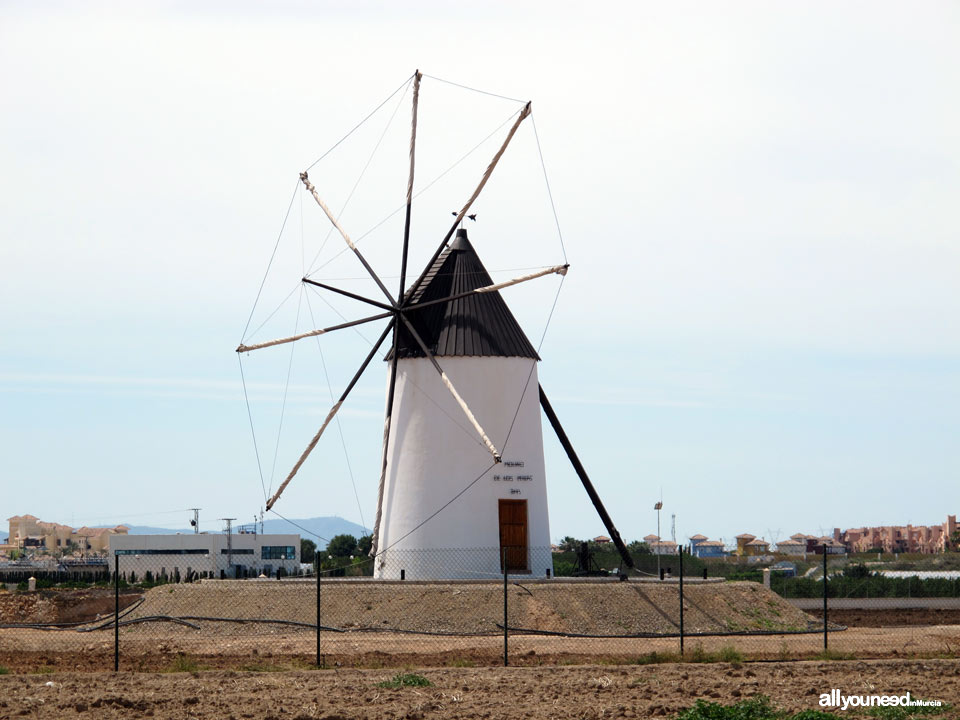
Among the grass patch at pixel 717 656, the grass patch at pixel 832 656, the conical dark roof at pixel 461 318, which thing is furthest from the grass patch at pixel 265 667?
the conical dark roof at pixel 461 318

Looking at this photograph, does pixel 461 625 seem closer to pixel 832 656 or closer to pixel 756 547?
pixel 832 656

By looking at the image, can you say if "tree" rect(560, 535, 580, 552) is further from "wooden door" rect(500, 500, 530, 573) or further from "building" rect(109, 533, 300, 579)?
"wooden door" rect(500, 500, 530, 573)

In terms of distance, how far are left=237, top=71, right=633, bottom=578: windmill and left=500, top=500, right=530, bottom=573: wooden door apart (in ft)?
0.08

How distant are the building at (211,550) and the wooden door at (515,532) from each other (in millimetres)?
45199

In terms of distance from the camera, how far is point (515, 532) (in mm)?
33031

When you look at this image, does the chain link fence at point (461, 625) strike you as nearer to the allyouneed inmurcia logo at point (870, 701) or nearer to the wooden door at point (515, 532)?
the wooden door at point (515, 532)

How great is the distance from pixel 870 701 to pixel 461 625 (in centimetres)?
1257

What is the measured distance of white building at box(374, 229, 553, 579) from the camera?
3253 centimetres

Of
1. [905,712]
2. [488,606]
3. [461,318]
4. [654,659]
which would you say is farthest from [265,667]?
[461,318]

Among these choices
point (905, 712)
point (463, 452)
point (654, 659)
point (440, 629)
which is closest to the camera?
point (905, 712)

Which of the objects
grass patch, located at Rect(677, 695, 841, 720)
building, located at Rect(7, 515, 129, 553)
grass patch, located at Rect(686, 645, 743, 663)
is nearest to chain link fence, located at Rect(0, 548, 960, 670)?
grass patch, located at Rect(686, 645, 743, 663)

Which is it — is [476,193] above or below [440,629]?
above

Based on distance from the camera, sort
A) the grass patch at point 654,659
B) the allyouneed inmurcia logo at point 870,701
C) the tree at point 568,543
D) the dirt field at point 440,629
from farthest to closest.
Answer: the tree at point 568,543
the dirt field at point 440,629
the grass patch at point 654,659
the allyouneed inmurcia logo at point 870,701

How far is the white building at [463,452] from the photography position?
32531 millimetres
